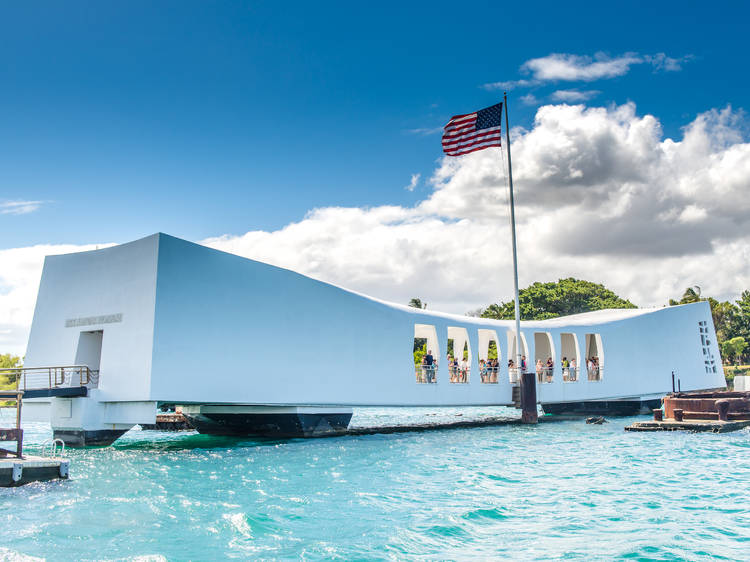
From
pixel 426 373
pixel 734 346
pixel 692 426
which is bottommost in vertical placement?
pixel 692 426

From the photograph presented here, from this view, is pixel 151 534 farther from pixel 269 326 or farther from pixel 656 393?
pixel 656 393

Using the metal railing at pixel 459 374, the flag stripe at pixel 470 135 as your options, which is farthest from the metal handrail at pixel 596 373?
the flag stripe at pixel 470 135

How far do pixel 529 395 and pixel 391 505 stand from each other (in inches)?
579

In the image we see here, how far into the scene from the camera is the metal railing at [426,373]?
73.8 ft

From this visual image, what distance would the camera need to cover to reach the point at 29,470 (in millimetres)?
11117

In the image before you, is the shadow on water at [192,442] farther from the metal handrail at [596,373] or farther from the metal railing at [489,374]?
the metal handrail at [596,373]

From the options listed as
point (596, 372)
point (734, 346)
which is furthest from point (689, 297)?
point (596, 372)

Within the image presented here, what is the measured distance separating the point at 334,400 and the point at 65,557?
12804mm

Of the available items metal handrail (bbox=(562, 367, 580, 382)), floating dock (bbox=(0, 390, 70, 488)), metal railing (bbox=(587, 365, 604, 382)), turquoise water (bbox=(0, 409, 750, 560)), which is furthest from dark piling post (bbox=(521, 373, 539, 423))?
floating dock (bbox=(0, 390, 70, 488))

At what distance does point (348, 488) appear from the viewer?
11.1m

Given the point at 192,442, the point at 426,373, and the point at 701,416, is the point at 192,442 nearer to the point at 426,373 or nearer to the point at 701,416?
the point at 426,373

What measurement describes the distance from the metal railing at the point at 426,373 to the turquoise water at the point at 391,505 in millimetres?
6108

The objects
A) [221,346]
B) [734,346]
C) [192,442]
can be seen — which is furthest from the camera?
[734,346]

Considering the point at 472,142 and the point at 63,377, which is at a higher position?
the point at 472,142
